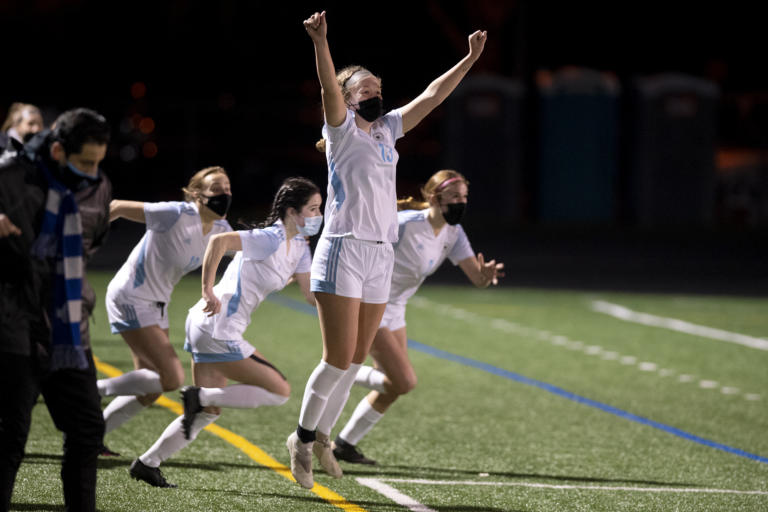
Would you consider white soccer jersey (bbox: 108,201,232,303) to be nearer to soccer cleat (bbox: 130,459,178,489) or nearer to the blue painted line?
soccer cleat (bbox: 130,459,178,489)

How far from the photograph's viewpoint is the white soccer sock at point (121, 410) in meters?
6.99

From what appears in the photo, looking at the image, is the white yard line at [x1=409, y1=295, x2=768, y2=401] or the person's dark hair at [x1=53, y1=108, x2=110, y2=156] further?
the white yard line at [x1=409, y1=295, x2=768, y2=401]

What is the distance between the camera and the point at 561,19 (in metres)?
36.2

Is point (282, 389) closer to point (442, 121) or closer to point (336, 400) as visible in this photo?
point (336, 400)

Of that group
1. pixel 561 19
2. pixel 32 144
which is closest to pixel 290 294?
pixel 32 144

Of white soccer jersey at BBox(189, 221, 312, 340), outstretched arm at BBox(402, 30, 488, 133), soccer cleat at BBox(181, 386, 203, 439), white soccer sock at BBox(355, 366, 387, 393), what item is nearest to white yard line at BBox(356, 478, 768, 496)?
white soccer sock at BBox(355, 366, 387, 393)

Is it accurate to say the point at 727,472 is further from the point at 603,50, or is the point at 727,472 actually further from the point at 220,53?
the point at 603,50

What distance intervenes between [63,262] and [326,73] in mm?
1513

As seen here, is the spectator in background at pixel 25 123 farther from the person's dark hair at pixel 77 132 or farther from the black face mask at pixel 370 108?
the person's dark hair at pixel 77 132

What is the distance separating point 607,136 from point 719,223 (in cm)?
336

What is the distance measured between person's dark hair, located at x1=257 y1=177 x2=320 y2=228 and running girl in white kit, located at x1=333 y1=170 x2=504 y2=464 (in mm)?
1102

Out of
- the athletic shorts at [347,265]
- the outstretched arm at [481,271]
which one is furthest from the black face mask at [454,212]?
the athletic shorts at [347,265]

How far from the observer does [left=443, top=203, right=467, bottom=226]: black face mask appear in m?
7.19

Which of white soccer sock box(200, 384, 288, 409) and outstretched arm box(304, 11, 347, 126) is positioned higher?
outstretched arm box(304, 11, 347, 126)
